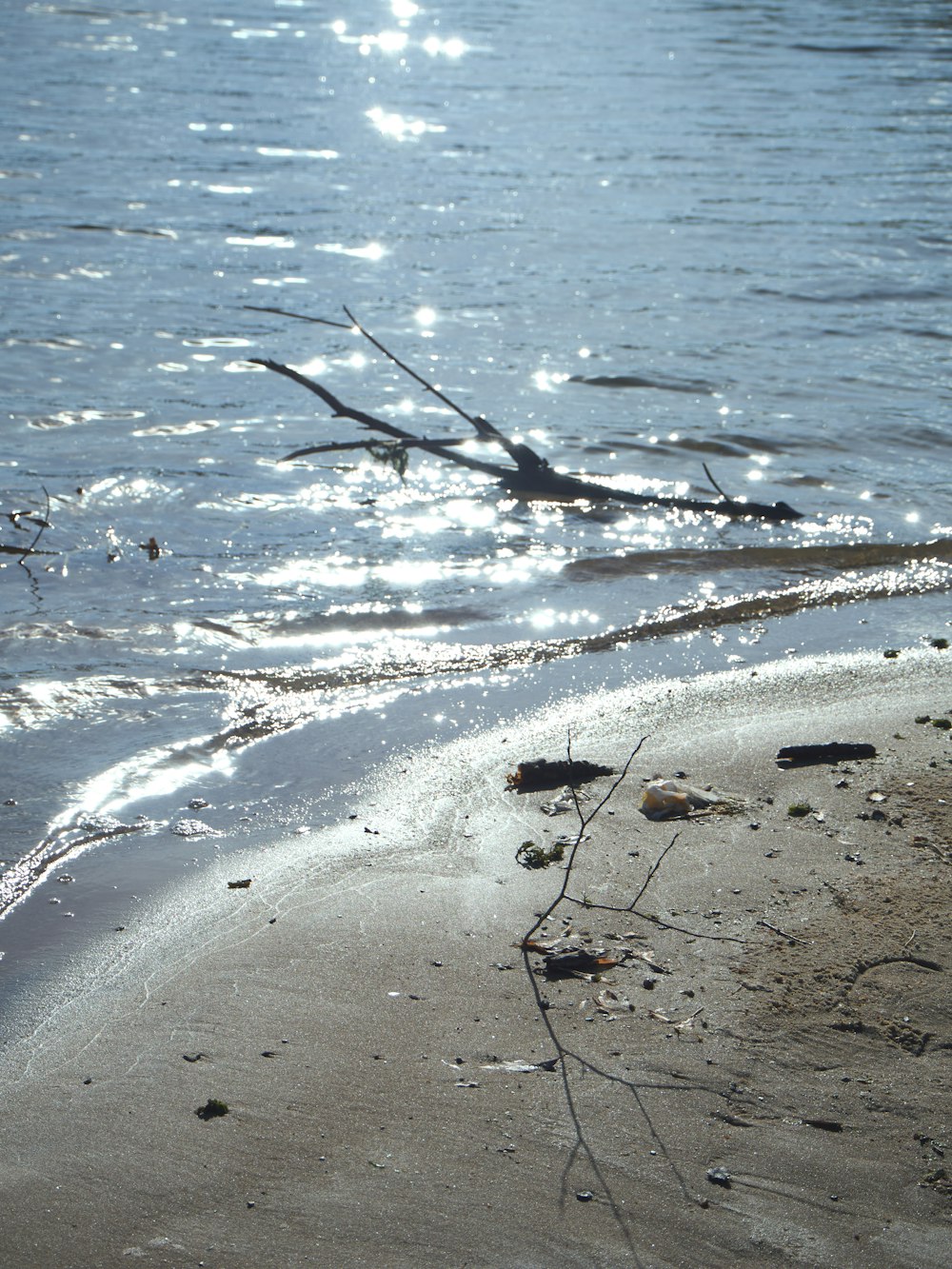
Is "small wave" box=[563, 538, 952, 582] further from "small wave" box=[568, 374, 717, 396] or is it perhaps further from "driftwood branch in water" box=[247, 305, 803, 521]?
"small wave" box=[568, 374, 717, 396]

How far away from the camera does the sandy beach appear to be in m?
2.68

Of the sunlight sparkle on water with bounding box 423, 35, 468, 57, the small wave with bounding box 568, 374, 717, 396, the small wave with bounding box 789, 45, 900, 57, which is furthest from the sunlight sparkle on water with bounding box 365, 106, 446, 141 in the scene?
the small wave with bounding box 568, 374, 717, 396

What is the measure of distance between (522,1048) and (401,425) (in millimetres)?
6770

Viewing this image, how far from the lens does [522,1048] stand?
3.18 m

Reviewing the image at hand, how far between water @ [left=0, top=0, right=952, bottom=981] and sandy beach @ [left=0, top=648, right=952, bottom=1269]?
0.55 meters

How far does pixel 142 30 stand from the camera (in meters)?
32.8

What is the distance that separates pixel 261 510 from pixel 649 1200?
18.6 ft

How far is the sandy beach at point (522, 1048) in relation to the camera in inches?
105

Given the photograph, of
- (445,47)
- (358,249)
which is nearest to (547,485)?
(358,249)

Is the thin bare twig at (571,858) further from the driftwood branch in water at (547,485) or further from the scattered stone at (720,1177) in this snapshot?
the driftwood branch in water at (547,485)

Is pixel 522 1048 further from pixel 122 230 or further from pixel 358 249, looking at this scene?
pixel 122 230

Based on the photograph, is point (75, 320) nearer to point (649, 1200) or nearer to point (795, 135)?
point (649, 1200)

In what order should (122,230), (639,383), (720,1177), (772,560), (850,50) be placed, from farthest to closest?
(850,50) → (122,230) → (639,383) → (772,560) → (720,1177)

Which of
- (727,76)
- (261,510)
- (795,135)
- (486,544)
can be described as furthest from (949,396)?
(727,76)
